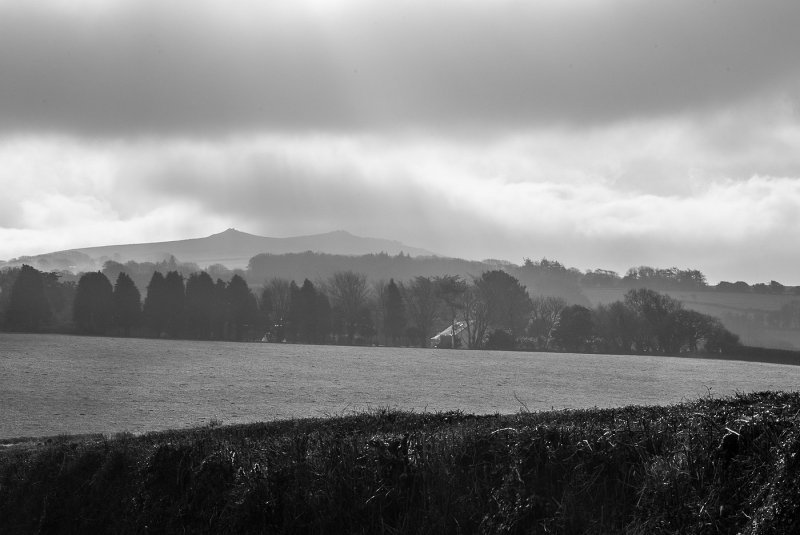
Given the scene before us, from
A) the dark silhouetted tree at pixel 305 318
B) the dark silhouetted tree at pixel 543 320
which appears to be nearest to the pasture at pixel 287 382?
the dark silhouetted tree at pixel 305 318

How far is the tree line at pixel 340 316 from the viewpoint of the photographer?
102 meters

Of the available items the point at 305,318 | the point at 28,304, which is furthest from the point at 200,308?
the point at 28,304

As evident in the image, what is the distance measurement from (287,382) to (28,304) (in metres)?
67.7

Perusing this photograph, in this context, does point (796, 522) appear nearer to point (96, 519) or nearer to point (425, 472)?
point (425, 472)

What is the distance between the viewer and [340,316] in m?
117

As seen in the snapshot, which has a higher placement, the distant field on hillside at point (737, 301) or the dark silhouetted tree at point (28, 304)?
the distant field on hillside at point (737, 301)

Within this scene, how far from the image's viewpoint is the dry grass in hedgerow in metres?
5.92

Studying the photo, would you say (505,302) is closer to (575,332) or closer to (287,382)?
(575,332)

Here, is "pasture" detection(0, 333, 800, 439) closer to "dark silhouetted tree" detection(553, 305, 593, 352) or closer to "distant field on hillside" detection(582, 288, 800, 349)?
"dark silhouetted tree" detection(553, 305, 593, 352)

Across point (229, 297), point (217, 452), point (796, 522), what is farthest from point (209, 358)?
point (796, 522)

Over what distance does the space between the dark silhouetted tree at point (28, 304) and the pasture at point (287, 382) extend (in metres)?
22.3

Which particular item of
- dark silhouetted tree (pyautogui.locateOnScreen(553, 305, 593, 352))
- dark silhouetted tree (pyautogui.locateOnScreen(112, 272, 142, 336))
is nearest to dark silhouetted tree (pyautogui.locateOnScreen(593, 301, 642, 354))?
dark silhouetted tree (pyautogui.locateOnScreen(553, 305, 593, 352))

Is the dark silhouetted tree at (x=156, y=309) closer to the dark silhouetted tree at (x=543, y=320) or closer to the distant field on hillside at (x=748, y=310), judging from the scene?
the dark silhouetted tree at (x=543, y=320)

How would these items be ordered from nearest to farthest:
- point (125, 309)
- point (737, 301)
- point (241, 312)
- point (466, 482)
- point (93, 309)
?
point (466, 482) < point (93, 309) < point (125, 309) < point (241, 312) < point (737, 301)
